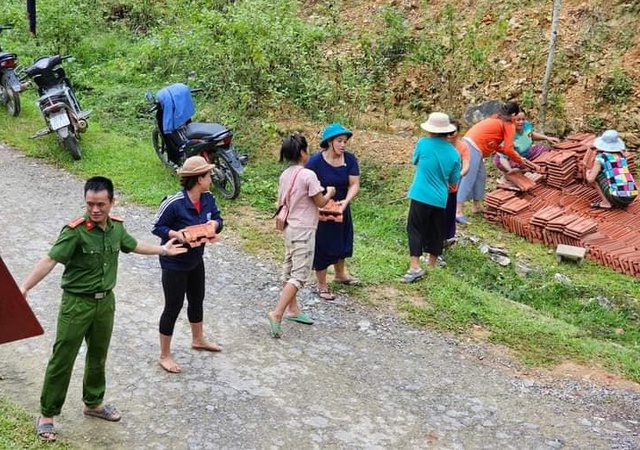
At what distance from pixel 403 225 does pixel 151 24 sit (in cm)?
873

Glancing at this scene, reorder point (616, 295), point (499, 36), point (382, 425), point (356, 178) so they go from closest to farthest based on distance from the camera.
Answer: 1. point (382, 425)
2. point (356, 178)
3. point (616, 295)
4. point (499, 36)

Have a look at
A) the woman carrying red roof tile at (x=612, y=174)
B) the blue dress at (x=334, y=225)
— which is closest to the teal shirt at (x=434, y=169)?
the blue dress at (x=334, y=225)

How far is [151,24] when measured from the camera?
1526 cm

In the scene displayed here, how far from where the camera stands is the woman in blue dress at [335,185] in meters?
6.21

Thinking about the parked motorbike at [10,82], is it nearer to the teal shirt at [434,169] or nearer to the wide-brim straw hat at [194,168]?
the teal shirt at [434,169]

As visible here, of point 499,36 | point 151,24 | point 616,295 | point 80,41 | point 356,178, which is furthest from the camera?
point 151,24

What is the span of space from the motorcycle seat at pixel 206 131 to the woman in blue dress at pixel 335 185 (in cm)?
248

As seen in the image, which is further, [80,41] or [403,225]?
[80,41]

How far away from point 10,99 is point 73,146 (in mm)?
2057

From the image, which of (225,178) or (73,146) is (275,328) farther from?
(73,146)

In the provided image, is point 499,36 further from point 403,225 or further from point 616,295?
point 616,295

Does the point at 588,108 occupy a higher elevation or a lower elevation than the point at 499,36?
lower

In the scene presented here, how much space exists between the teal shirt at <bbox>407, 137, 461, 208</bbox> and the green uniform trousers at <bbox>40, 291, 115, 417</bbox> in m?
3.44

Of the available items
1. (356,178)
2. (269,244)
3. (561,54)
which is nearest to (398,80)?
(561,54)
